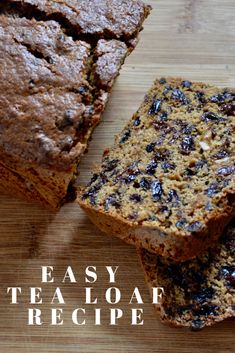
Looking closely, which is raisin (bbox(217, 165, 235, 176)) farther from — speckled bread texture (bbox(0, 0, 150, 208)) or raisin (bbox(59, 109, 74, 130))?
raisin (bbox(59, 109, 74, 130))

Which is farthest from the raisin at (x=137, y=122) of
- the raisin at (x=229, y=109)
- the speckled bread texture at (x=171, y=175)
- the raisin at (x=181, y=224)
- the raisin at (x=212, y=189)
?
the raisin at (x=181, y=224)

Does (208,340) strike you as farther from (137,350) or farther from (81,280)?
Answer: (81,280)

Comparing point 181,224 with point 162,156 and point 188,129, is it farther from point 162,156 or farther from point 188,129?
point 188,129

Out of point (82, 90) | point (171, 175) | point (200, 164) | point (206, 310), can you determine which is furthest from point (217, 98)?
point (206, 310)

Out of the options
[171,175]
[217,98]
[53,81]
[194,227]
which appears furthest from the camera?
[217,98]

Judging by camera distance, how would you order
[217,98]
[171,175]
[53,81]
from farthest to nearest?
1. [217,98]
2. [171,175]
3. [53,81]

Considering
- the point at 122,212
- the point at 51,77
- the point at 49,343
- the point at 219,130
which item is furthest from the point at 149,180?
the point at 49,343

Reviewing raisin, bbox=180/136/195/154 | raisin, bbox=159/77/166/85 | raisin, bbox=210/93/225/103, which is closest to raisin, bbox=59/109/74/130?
raisin, bbox=180/136/195/154
